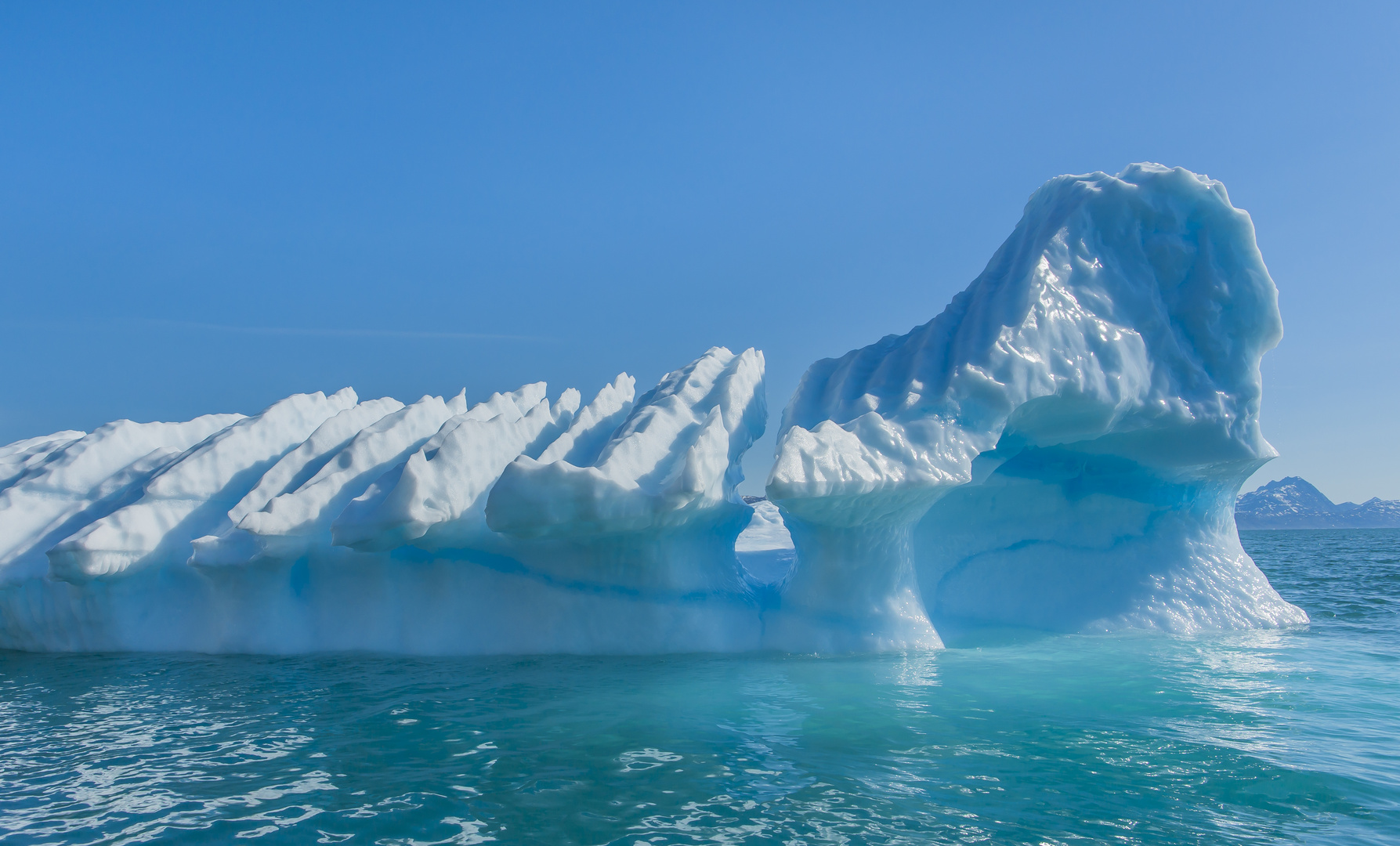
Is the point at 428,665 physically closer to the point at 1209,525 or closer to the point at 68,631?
the point at 68,631

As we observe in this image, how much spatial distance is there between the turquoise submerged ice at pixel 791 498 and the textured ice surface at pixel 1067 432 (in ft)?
0.09

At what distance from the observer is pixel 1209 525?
8055 millimetres

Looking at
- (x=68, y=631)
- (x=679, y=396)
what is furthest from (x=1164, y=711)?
(x=68, y=631)

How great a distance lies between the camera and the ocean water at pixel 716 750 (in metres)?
3.03

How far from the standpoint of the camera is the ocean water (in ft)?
9.93

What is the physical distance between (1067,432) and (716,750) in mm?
5025

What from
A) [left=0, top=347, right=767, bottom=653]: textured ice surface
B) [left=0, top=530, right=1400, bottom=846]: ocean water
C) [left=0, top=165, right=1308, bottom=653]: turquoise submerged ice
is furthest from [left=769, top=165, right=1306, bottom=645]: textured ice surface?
[left=0, top=530, right=1400, bottom=846]: ocean water

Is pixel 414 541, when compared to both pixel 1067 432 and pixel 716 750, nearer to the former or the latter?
pixel 716 750

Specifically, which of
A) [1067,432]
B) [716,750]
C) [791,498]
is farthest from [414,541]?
[1067,432]

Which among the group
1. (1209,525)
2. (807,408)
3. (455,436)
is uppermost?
(807,408)

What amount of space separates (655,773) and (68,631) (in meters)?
6.74

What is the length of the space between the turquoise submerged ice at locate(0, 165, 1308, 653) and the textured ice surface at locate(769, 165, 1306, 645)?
3cm

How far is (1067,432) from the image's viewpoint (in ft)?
24.2

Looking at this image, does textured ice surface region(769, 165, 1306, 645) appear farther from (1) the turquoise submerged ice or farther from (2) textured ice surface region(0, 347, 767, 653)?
(2) textured ice surface region(0, 347, 767, 653)
